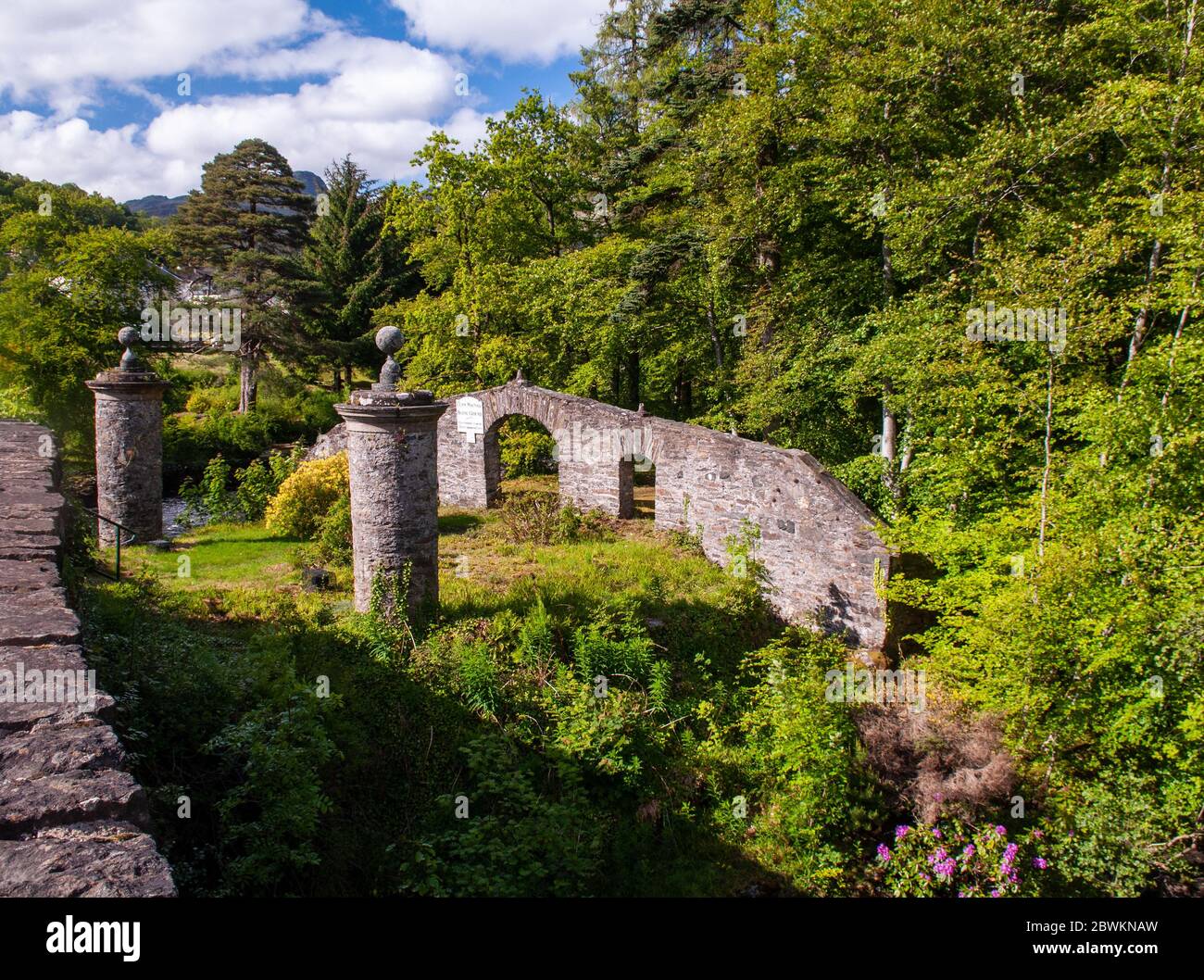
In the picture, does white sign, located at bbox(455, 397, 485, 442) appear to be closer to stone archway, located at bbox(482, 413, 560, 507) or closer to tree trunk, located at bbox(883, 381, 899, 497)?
stone archway, located at bbox(482, 413, 560, 507)

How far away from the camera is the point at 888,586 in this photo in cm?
1059

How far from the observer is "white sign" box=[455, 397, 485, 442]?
15.6 meters

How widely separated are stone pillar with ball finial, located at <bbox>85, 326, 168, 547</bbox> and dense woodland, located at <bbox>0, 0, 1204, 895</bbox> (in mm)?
2510

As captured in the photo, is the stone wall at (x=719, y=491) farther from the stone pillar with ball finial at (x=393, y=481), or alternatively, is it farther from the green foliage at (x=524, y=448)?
the stone pillar with ball finial at (x=393, y=481)

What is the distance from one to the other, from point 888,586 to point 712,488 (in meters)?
3.44

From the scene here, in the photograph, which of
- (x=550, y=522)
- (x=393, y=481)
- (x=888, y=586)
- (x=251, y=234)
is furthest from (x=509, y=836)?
(x=251, y=234)

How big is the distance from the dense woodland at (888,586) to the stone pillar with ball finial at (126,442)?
2.51 meters

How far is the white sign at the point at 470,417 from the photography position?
15.6 m

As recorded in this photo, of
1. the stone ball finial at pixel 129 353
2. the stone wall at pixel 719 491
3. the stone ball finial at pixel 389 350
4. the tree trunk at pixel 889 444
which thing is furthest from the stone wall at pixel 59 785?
the tree trunk at pixel 889 444

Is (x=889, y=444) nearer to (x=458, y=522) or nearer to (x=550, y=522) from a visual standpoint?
(x=550, y=522)

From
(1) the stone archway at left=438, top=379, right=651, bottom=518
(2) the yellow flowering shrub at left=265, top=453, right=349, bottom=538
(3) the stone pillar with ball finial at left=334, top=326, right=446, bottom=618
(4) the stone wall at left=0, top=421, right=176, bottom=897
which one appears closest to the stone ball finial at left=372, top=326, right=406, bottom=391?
(3) the stone pillar with ball finial at left=334, top=326, right=446, bottom=618

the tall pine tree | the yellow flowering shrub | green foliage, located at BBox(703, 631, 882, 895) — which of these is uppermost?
the tall pine tree

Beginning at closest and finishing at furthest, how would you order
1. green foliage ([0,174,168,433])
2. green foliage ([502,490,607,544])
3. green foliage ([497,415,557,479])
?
green foliage ([502,490,607,544]) → green foliage ([497,415,557,479]) → green foliage ([0,174,168,433])
